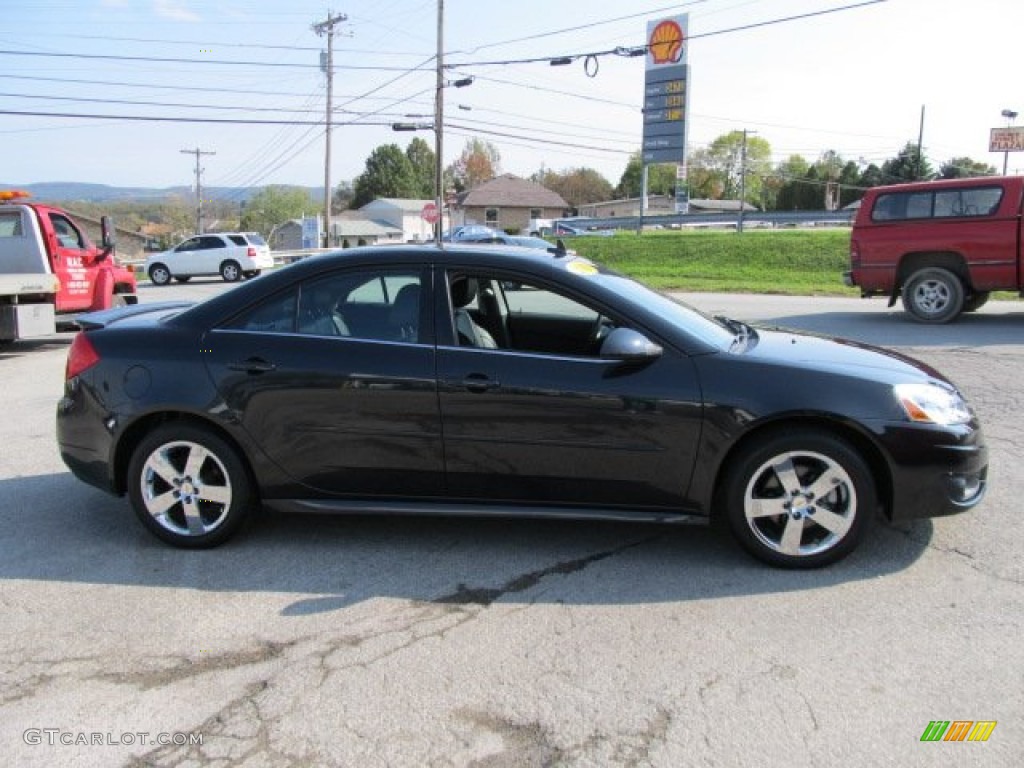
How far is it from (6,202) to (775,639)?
1160cm

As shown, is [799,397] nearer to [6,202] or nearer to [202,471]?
[202,471]

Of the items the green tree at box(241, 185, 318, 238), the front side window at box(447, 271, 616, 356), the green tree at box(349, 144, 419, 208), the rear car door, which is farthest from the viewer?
the green tree at box(241, 185, 318, 238)

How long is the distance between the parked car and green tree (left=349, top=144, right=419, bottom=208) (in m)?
89.7

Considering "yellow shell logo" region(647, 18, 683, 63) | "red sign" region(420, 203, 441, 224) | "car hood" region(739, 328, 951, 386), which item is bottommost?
"car hood" region(739, 328, 951, 386)

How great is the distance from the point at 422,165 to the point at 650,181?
120ft

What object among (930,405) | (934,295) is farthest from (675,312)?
(934,295)

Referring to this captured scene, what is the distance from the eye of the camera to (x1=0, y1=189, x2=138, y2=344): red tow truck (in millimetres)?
10727

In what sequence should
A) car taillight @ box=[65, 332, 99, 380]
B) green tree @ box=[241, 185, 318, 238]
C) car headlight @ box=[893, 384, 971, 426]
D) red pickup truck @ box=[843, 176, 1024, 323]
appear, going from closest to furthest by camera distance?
car headlight @ box=[893, 384, 971, 426], car taillight @ box=[65, 332, 99, 380], red pickup truck @ box=[843, 176, 1024, 323], green tree @ box=[241, 185, 318, 238]

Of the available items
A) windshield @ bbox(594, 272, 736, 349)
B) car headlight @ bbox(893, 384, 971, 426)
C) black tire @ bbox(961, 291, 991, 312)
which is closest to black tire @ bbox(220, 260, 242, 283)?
black tire @ bbox(961, 291, 991, 312)

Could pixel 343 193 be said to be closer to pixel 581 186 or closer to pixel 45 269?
pixel 581 186

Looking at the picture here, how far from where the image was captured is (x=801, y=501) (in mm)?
3891

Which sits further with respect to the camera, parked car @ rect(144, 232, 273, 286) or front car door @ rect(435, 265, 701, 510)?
parked car @ rect(144, 232, 273, 286)

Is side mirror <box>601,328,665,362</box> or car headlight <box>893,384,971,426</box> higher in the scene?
side mirror <box>601,328,665,362</box>

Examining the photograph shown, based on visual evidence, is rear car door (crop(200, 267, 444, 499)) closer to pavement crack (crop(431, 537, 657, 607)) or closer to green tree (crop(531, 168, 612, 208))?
pavement crack (crop(431, 537, 657, 607))
